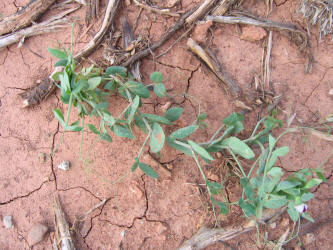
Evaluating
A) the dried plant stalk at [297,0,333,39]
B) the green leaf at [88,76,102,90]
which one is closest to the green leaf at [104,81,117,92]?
the green leaf at [88,76,102,90]

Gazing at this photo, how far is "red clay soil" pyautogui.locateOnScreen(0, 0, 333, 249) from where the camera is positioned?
2.30 m

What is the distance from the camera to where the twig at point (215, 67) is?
241 centimetres

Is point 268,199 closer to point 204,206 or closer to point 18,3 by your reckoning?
point 204,206

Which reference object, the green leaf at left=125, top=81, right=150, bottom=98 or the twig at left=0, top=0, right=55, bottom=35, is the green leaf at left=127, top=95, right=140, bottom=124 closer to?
the green leaf at left=125, top=81, right=150, bottom=98

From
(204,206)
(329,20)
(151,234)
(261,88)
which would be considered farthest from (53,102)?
(329,20)

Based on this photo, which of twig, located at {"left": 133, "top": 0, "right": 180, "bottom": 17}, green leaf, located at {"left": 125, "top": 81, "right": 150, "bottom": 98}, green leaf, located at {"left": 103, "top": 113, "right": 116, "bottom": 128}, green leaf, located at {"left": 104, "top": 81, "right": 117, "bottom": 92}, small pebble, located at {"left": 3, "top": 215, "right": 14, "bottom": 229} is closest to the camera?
green leaf, located at {"left": 103, "top": 113, "right": 116, "bottom": 128}

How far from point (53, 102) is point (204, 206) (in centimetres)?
168

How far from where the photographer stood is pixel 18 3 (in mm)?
2787

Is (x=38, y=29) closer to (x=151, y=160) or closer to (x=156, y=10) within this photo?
(x=156, y=10)

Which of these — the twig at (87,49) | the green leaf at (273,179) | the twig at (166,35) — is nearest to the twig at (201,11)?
the twig at (166,35)

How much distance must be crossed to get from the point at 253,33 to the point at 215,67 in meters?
0.49

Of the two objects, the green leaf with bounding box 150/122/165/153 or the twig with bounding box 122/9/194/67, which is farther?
the twig with bounding box 122/9/194/67

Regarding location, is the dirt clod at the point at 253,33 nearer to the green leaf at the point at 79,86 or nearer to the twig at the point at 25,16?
the green leaf at the point at 79,86

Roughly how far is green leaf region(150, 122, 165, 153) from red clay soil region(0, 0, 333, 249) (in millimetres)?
427
